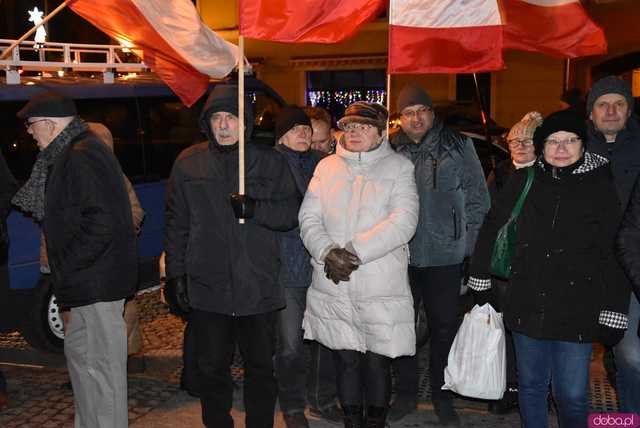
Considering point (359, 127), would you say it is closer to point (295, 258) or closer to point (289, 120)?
point (289, 120)

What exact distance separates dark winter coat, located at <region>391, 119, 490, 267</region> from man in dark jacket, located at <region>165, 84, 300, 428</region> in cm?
93

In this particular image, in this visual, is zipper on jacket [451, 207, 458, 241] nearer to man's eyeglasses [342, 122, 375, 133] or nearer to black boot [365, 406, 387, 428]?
man's eyeglasses [342, 122, 375, 133]

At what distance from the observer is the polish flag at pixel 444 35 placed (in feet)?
17.1

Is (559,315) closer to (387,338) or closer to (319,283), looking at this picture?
(387,338)

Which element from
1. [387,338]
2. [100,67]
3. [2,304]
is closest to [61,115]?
[387,338]

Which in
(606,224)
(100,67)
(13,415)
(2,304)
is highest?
(100,67)

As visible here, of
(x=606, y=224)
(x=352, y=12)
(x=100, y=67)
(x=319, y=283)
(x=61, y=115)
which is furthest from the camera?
(x=100, y=67)

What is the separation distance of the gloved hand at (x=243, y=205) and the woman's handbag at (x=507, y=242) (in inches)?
51.7

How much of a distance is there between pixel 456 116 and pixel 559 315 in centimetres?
1148

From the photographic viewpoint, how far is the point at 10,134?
249 inches

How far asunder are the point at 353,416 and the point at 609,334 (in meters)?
1.53

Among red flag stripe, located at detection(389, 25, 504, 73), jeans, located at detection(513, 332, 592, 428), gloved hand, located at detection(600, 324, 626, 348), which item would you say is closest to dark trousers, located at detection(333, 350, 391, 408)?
jeans, located at detection(513, 332, 592, 428)

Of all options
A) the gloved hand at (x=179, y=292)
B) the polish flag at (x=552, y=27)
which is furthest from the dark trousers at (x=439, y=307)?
the polish flag at (x=552, y=27)

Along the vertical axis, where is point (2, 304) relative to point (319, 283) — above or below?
below
